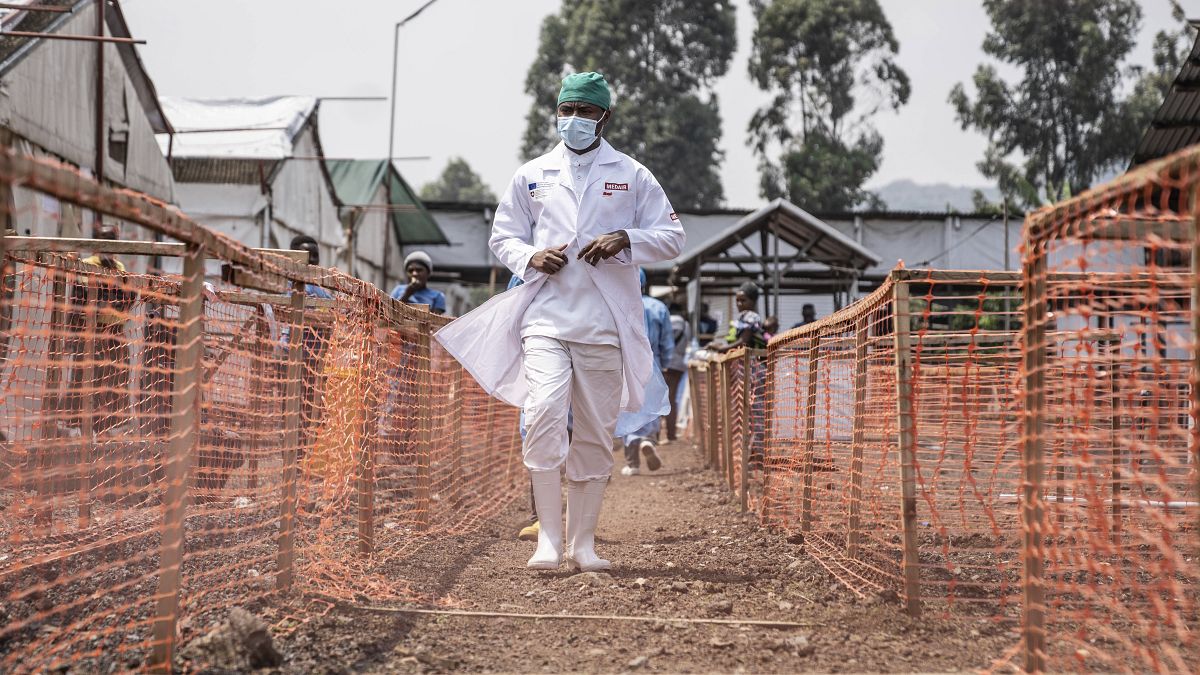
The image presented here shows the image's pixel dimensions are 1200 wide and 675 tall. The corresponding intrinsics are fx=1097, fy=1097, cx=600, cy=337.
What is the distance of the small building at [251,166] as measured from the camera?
57.8 ft

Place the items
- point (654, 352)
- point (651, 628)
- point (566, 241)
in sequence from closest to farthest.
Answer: point (651, 628)
point (566, 241)
point (654, 352)

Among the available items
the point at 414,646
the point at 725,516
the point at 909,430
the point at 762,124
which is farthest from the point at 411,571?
the point at 762,124

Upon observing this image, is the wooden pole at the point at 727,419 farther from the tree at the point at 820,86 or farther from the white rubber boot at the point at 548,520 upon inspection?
the tree at the point at 820,86

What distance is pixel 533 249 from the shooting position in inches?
188

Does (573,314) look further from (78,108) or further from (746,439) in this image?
(78,108)

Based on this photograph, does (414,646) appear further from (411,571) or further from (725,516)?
(725,516)

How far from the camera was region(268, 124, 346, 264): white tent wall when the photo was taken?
18656mm

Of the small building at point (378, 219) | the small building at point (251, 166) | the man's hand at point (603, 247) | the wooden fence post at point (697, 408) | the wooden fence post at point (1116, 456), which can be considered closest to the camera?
the man's hand at point (603, 247)

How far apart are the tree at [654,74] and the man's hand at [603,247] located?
3526cm

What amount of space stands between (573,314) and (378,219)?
74.0 feet

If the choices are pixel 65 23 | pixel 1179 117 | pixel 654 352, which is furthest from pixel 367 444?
pixel 1179 117

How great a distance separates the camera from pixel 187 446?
278 cm

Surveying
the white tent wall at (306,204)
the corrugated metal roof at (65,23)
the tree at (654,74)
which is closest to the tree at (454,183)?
the tree at (654,74)

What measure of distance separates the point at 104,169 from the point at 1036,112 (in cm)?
3264
